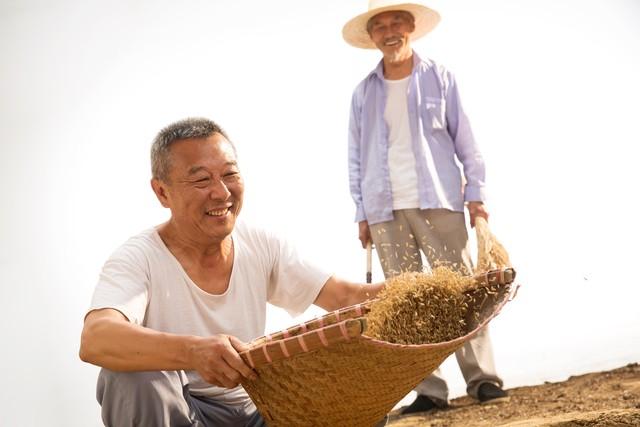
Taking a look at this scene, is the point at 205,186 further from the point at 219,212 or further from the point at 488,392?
the point at 488,392

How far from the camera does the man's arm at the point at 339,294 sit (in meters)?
2.31

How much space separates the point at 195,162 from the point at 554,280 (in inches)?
128

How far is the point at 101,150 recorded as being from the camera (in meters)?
4.90

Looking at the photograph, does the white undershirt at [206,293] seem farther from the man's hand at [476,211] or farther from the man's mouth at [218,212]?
the man's hand at [476,211]

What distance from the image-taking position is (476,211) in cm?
377

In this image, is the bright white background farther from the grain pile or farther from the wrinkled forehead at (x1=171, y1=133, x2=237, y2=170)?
the wrinkled forehead at (x1=171, y1=133, x2=237, y2=170)

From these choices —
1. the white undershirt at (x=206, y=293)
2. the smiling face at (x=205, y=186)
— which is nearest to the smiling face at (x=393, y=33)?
the white undershirt at (x=206, y=293)

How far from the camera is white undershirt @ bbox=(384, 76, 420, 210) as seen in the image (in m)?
3.81

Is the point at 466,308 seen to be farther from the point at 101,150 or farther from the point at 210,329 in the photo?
the point at 101,150

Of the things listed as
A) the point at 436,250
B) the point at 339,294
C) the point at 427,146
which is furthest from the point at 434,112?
the point at 339,294

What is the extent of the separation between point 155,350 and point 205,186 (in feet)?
1.69

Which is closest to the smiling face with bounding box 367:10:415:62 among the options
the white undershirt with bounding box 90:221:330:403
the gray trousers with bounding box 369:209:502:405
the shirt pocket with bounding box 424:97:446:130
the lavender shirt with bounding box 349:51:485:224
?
the lavender shirt with bounding box 349:51:485:224

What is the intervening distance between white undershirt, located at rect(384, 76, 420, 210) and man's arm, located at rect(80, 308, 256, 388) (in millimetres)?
2062

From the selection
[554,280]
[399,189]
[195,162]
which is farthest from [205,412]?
[554,280]
